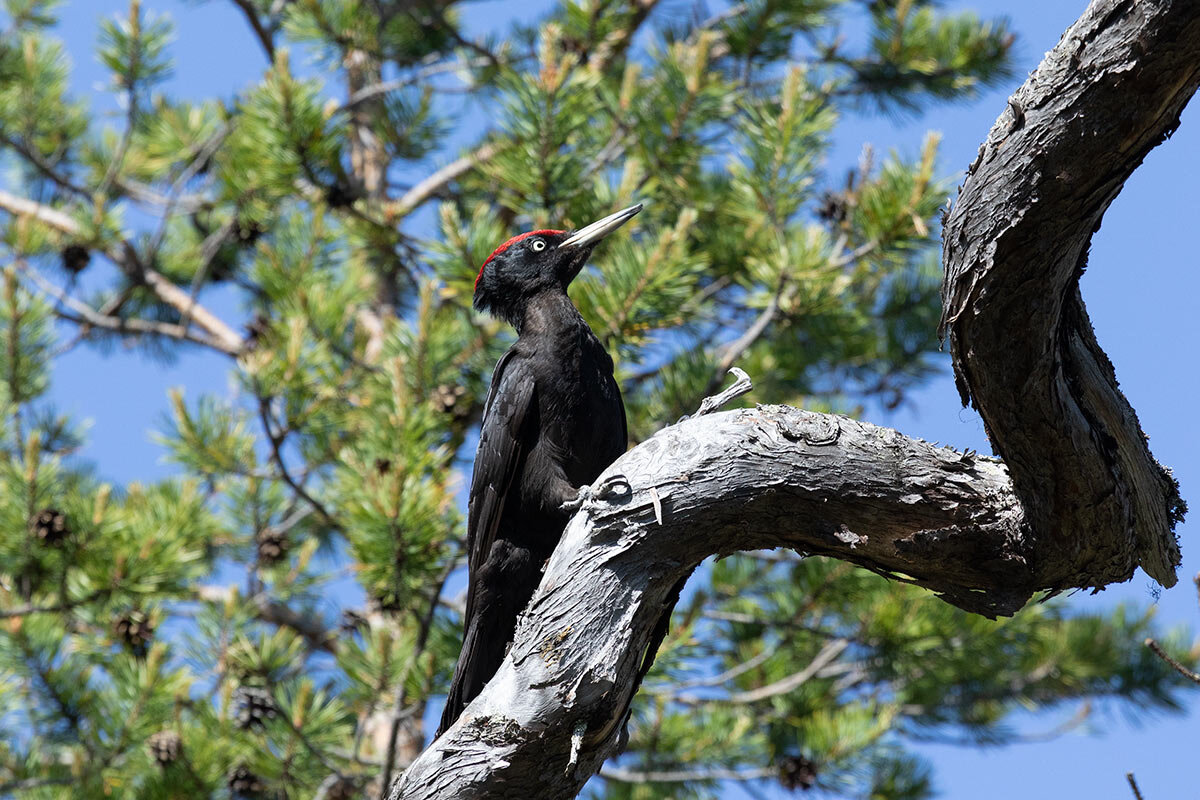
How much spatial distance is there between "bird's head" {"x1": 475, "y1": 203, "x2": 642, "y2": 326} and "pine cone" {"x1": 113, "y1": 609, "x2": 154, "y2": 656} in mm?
2147

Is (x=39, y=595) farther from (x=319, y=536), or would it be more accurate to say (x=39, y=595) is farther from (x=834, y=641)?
(x=834, y=641)

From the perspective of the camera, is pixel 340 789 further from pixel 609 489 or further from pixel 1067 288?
pixel 1067 288

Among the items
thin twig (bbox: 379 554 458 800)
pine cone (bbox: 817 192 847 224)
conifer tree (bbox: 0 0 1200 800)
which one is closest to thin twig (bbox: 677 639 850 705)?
conifer tree (bbox: 0 0 1200 800)

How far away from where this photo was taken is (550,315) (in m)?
3.83

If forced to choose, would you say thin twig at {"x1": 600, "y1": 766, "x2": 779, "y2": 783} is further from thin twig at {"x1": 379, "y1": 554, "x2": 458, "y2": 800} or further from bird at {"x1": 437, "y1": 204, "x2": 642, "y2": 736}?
bird at {"x1": 437, "y1": 204, "x2": 642, "y2": 736}

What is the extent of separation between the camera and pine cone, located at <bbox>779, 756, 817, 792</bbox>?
527 centimetres

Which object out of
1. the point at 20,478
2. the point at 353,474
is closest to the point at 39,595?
the point at 20,478

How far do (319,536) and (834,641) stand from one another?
133 inches

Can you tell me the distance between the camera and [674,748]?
5484 mm

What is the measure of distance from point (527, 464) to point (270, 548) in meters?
2.68

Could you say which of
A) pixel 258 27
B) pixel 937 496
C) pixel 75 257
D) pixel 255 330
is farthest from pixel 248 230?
pixel 937 496

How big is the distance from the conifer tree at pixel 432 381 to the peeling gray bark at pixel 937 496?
1936mm

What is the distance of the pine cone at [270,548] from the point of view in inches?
226

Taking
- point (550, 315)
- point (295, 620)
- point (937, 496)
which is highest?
point (295, 620)
